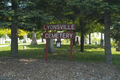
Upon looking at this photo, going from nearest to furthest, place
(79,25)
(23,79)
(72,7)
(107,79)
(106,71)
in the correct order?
(23,79) → (107,79) → (106,71) → (72,7) → (79,25)

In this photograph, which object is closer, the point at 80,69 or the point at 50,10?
the point at 80,69

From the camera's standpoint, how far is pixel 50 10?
8867 mm

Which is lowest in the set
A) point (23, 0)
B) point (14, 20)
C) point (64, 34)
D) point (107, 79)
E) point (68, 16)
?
point (107, 79)

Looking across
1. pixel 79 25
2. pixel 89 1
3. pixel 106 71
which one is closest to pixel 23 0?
pixel 89 1

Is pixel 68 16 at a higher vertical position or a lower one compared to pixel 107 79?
higher

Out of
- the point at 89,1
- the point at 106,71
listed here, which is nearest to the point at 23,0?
the point at 89,1

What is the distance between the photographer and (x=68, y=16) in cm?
891

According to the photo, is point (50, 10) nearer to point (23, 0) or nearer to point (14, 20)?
point (23, 0)

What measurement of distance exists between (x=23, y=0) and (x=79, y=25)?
20.1ft

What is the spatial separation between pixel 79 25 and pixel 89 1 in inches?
239

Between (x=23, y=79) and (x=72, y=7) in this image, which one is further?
(x=72, y=7)

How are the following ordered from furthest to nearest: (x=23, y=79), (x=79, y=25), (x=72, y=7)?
(x=79, y=25) < (x=72, y=7) < (x=23, y=79)

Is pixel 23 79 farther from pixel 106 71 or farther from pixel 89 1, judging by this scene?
pixel 89 1

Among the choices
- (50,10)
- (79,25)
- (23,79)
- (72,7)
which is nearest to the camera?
(23,79)
